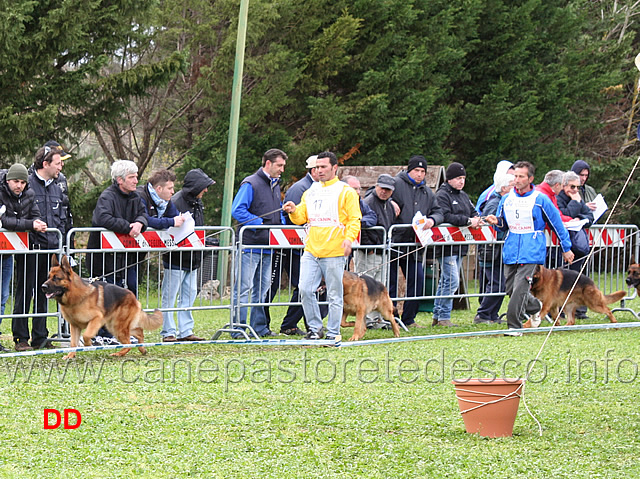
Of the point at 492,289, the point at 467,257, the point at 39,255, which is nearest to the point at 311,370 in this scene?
the point at 39,255

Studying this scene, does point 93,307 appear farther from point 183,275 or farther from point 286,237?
point 286,237

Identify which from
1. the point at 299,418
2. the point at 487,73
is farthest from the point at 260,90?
the point at 299,418

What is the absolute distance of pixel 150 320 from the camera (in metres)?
9.44

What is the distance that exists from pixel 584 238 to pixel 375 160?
37.1 ft

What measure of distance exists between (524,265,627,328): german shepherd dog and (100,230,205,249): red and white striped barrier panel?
167 inches

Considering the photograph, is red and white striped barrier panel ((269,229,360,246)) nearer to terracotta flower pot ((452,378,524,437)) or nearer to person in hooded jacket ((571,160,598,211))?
person in hooded jacket ((571,160,598,211))

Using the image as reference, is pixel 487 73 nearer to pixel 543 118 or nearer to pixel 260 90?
pixel 543 118

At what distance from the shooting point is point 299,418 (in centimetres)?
647

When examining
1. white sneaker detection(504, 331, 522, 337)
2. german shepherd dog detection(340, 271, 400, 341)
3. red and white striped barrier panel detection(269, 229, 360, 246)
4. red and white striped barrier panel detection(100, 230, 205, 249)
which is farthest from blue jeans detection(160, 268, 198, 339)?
white sneaker detection(504, 331, 522, 337)

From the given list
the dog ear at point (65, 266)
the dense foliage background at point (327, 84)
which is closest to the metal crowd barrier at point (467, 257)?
the dog ear at point (65, 266)

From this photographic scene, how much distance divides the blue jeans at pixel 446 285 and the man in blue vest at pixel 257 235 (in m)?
2.60

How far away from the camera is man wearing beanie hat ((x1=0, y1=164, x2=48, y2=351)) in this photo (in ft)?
30.6

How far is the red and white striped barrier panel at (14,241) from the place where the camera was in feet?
30.8

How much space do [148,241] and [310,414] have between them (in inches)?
169
